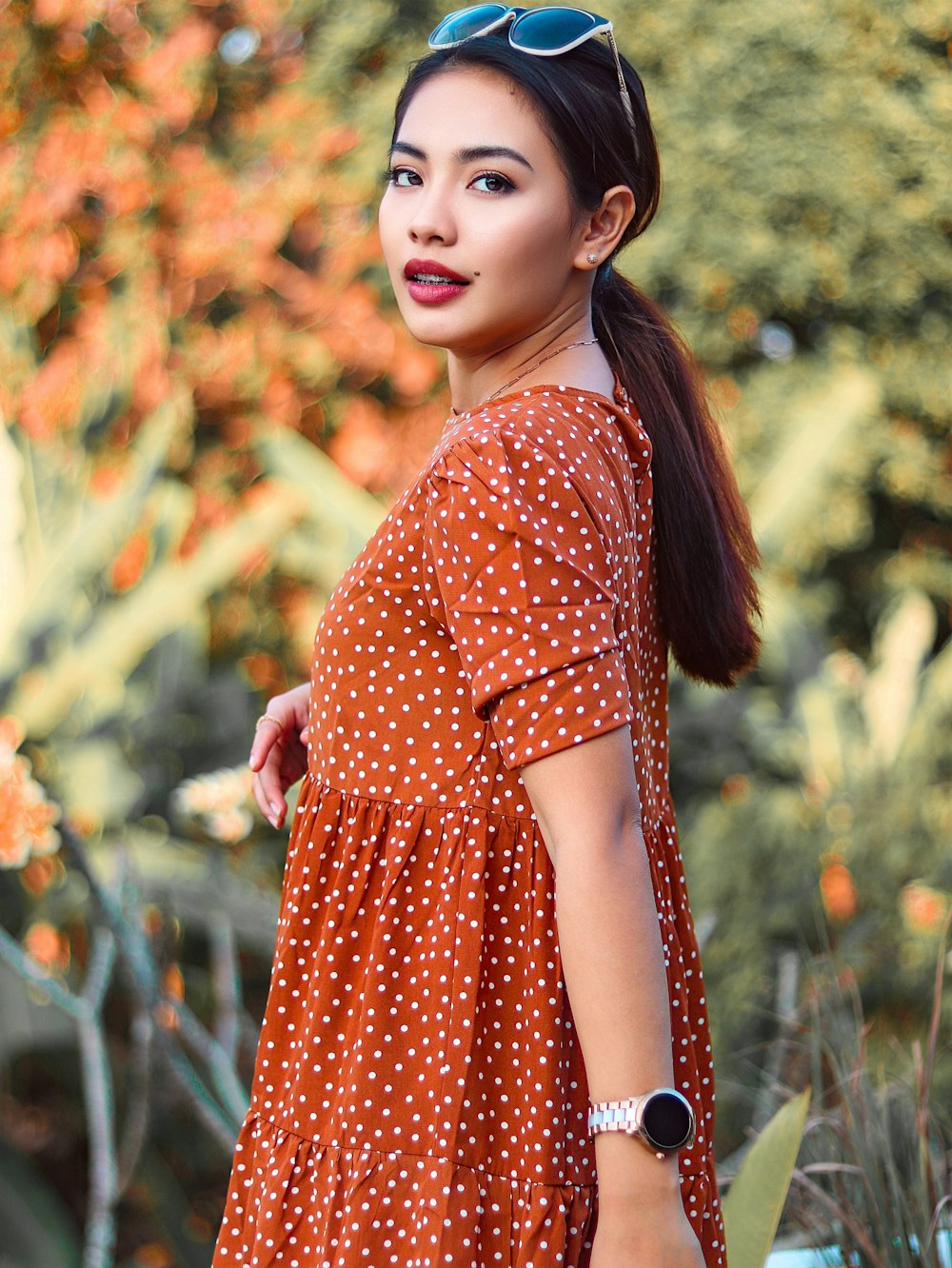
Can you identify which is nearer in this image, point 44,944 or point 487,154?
point 487,154

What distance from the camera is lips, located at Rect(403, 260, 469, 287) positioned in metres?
1.06

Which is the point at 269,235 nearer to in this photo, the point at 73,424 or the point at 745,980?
the point at 73,424

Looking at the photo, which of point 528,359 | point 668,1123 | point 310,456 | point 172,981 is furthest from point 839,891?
point 668,1123

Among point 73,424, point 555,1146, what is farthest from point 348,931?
point 73,424

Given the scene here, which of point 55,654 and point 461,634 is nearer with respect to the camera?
point 461,634

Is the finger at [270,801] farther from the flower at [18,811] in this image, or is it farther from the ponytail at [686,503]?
the flower at [18,811]

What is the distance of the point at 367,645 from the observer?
3.38 ft

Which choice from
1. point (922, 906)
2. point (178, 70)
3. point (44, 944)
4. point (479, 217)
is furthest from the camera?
point (178, 70)

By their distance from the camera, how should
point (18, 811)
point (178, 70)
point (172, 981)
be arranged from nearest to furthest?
1. point (18, 811)
2. point (172, 981)
3. point (178, 70)

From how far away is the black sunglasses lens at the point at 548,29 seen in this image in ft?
3.52

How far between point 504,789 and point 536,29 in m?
0.61

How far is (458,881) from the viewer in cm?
99

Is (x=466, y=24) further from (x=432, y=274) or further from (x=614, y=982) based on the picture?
(x=614, y=982)

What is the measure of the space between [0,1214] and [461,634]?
6.84ft
